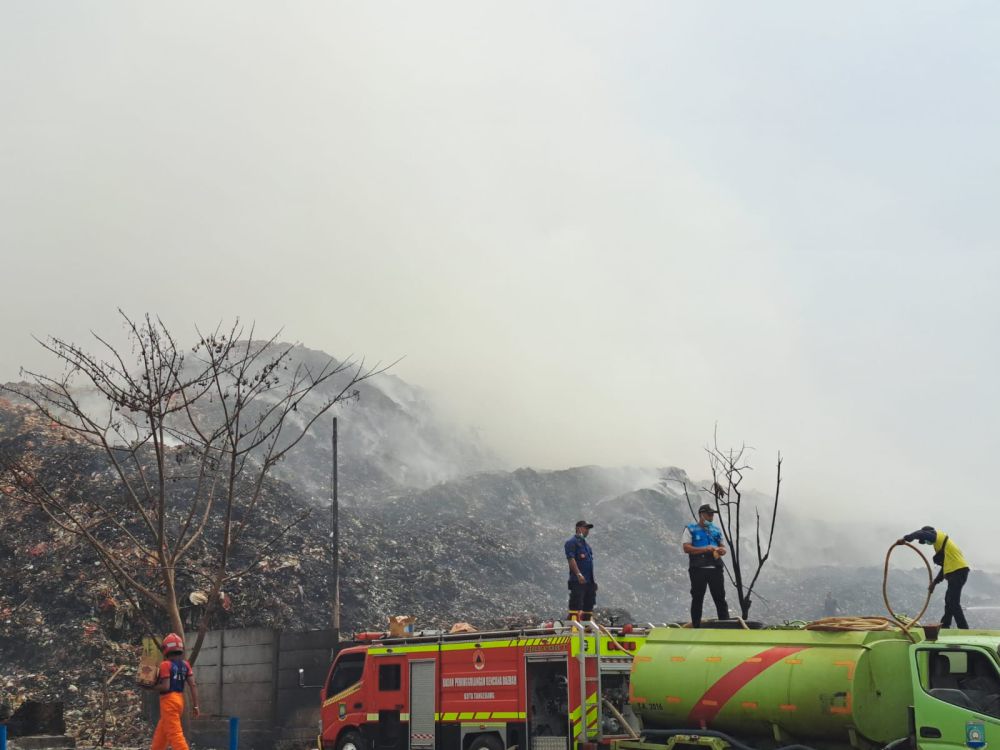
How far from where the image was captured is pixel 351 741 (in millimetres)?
15734

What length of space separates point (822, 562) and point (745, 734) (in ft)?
322

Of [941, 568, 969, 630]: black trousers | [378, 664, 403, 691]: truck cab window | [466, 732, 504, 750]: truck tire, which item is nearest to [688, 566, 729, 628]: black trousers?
[941, 568, 969, 630]: black trousers

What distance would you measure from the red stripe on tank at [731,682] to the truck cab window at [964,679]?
1256 mm

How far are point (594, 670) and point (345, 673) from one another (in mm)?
4957

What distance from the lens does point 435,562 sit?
41031 millimetres

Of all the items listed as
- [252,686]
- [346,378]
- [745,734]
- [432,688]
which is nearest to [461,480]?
[346,378]

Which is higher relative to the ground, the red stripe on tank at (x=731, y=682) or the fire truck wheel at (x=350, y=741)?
the red stripe on tank at (x=731, y=682)

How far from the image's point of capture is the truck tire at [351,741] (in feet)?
51.0

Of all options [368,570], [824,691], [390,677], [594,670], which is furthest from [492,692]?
[368,570]

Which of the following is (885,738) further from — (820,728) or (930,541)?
(930,541)

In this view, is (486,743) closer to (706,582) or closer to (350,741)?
(350,741)

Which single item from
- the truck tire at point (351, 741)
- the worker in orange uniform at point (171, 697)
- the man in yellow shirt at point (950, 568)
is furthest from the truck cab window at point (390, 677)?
the man in yellow shirt at point (950, 568)

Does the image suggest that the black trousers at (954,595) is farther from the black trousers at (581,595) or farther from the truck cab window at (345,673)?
the truck cab window at (345,673)

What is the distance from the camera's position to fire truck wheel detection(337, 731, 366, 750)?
15555 millimetres
